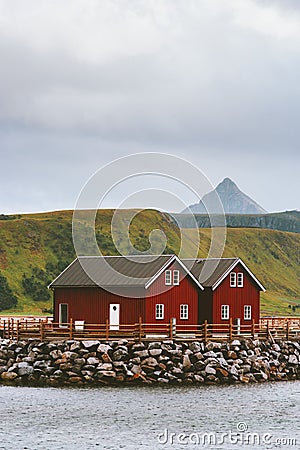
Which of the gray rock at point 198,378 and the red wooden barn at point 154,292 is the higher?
the red wooden barn at point 154,292

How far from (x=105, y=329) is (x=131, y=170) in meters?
14.2

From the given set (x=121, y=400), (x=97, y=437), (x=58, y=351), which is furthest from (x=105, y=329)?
(x=97, y=437)

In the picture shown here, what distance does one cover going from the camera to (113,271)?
65.8m

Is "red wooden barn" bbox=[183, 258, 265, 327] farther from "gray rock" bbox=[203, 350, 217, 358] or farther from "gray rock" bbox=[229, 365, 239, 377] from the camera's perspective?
"gray rock" bbox=[229, 365, 239, 377]

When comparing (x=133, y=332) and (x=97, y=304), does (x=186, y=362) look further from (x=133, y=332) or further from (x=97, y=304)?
(x=97, y=304)

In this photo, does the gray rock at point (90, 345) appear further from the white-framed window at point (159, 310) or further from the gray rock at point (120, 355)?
the white-framed window at point (159, 310)

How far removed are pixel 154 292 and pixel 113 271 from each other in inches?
158

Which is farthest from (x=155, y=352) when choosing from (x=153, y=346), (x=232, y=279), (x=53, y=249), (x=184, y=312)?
(x=53, y=249)

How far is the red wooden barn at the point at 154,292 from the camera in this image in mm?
63375

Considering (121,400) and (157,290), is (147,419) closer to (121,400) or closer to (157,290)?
(121,400)

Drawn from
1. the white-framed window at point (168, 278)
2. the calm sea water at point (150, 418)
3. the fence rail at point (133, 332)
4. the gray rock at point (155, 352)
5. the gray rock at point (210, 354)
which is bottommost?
the calm sea water at point (150, 418)

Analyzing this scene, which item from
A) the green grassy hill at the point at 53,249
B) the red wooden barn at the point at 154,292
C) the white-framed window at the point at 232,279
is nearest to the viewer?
the red wooden barn at the point at 154,292

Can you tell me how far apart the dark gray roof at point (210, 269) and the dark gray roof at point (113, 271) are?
453 centimetres

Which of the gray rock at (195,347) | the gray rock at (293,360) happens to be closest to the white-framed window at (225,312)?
the gray rock at (293,360)
